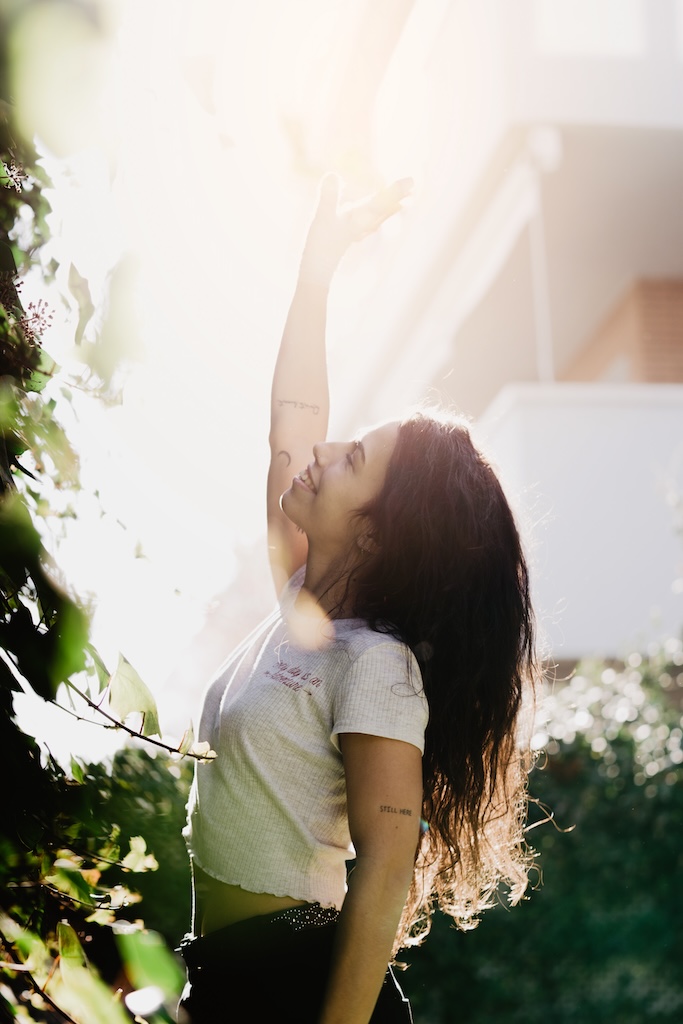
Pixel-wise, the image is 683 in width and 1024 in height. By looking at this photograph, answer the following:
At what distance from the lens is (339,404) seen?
16.1 metres

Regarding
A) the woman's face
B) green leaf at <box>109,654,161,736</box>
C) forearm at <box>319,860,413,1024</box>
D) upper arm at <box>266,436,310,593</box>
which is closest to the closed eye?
the woman's face

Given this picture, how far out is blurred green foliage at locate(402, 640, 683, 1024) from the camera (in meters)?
5.23

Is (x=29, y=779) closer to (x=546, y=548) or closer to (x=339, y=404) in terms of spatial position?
(x=546, y=548)

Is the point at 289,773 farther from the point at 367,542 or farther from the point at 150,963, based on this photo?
the point at 150,963

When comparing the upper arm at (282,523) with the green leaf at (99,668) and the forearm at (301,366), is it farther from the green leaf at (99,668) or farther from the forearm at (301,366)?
the green leaf at (99,668)

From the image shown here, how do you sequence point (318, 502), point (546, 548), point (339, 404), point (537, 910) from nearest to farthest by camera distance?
point (318, 502) < point (537, 910) < point (546, 548) < point (339, 404)

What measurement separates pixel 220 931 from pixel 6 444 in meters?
0.99

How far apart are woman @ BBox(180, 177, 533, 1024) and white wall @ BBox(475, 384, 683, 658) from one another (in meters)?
6.65

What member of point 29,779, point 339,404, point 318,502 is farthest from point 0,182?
point 339,404

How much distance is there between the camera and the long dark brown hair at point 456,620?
6.35ft

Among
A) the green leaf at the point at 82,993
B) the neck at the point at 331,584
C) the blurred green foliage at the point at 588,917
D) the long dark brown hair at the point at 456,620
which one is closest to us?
the green leaf at the point at 82,993

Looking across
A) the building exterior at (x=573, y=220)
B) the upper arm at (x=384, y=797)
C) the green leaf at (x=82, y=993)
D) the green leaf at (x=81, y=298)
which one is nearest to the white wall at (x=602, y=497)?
the building exterior at (x=573, y=220)

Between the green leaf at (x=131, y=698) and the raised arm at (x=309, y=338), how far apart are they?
4.40 ft

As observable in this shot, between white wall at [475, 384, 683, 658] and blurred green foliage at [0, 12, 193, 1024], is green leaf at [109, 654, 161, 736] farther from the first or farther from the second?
white wall at [475, 384, 683, 658]
